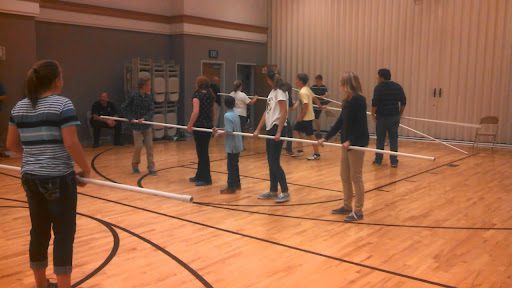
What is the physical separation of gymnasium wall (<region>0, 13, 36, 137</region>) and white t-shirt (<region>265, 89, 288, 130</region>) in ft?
20.8

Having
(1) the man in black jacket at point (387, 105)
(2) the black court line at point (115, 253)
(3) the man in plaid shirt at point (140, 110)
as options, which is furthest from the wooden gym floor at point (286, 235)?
(1) the man in black jacket at point (387, 105)

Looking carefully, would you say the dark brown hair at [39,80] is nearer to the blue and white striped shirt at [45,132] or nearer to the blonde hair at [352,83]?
the blue and white striped shirt at [45,132]

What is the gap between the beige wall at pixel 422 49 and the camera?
1181cm

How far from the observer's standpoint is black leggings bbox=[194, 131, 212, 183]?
706 cm

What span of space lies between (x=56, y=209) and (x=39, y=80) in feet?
2.63

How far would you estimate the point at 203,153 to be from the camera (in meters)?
7.13

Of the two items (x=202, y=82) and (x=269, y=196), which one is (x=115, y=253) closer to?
(x=269, y=196)

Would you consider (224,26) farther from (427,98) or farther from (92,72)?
(427,98)

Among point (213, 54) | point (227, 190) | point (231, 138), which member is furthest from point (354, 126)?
point (213, 54)

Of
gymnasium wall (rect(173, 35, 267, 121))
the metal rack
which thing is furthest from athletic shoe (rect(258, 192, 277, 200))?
gymnasium wall (rect(173, 35, 267, 121))

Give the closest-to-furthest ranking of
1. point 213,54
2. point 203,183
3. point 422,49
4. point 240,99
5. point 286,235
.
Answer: point 286,235
point 203,183
point 240,99
point 422,49
point 213,54

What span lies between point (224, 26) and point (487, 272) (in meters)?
11.6

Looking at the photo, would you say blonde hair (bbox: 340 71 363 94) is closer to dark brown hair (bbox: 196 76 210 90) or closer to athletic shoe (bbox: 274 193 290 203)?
athletic shoe (bbox: 274 193 290 203)

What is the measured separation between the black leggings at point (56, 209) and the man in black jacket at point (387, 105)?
662cm
